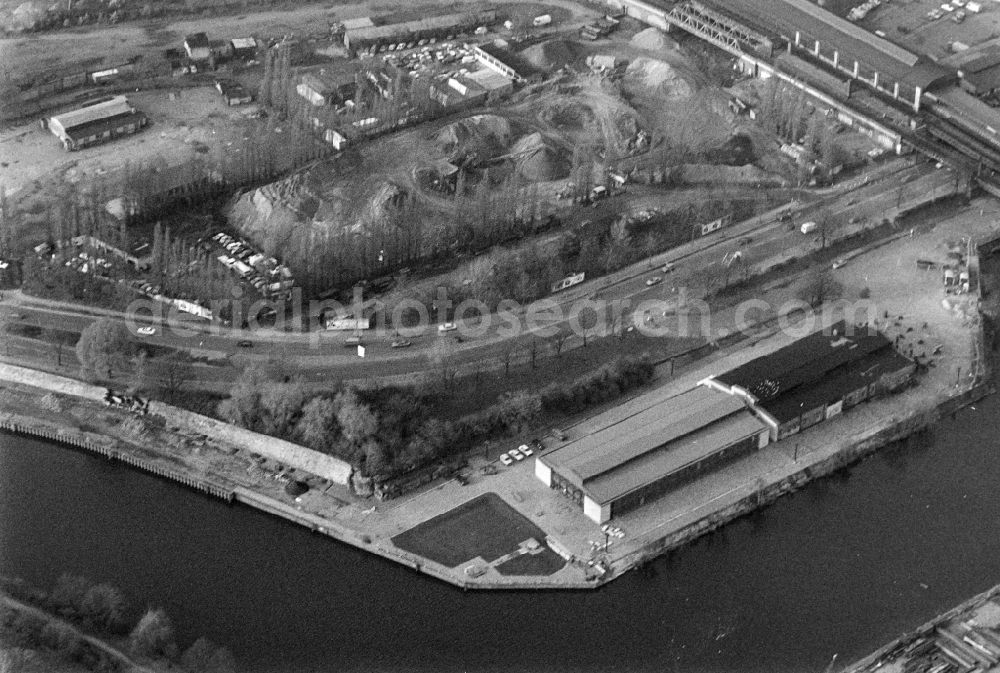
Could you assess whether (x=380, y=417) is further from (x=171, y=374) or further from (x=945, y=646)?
(x=945, y=646)

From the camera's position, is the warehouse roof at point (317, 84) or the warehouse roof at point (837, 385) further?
the warehouse roof at point (317, 84)

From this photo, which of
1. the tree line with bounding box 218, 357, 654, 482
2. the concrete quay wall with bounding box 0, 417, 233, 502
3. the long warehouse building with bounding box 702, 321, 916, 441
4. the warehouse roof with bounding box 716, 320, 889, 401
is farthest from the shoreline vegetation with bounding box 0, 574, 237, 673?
the warehouse roof with bounding box 716, 320, 889, 401

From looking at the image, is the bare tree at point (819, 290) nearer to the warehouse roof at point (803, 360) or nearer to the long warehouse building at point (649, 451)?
the warehouse roof at point (803, 360)

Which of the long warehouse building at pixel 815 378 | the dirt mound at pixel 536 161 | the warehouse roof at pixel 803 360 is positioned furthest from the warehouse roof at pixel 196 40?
the warehouse roof at pixel 803 360

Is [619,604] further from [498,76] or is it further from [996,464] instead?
[498,76]

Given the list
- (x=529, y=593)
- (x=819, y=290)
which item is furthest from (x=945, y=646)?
(x=819, y=290)
